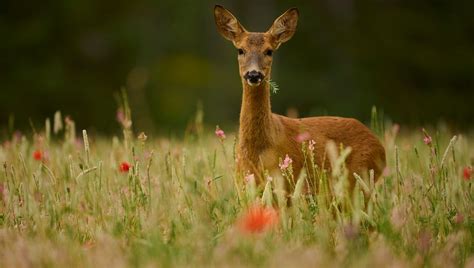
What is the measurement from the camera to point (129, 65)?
918 inches

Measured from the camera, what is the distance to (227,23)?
6117 millimetres

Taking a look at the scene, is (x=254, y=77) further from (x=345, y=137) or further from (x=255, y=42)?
(x=345, y=137)

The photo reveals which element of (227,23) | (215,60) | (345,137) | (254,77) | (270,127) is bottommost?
(215,60)

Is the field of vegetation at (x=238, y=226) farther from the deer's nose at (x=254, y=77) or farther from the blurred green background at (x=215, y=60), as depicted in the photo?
the blurred green background at (x=215, y=60)

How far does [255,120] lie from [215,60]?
18120 mm

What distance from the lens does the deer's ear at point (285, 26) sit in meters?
6.05

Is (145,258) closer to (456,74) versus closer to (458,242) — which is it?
(458,242)

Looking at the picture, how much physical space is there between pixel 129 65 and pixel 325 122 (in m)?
17.7

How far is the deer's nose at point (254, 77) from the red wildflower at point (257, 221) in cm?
155

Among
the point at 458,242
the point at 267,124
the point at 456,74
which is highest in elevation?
the point at 267,124

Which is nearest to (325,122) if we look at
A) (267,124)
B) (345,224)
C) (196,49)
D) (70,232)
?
(267,124)

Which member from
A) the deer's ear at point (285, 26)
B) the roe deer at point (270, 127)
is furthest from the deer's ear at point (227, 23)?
the deer's ear at point (285, 26)

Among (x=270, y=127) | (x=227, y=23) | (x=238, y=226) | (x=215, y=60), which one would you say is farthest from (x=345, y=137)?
(x=215, y=60)

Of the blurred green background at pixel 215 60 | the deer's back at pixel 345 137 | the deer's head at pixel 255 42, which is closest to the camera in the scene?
the deer's head at pixel 255 42
